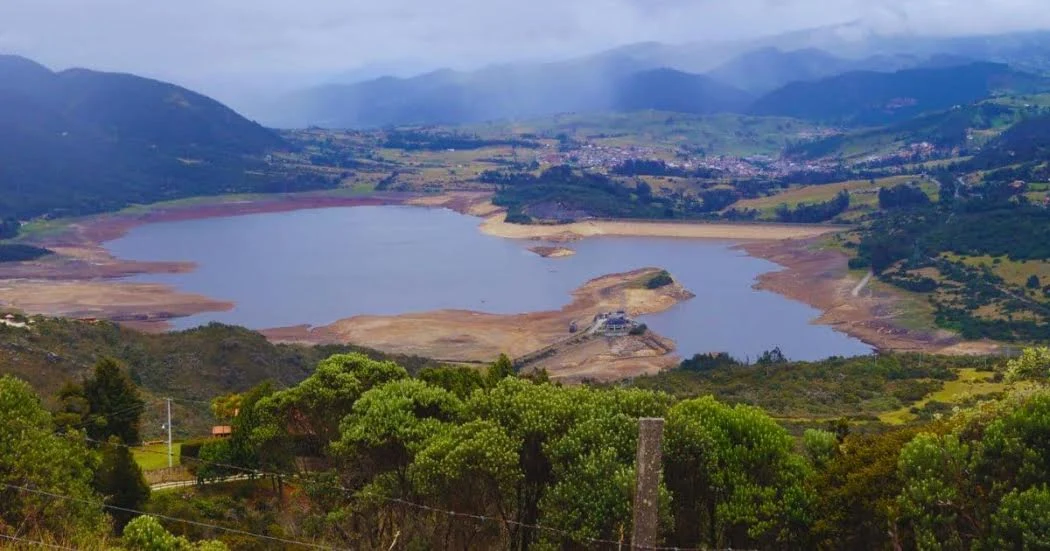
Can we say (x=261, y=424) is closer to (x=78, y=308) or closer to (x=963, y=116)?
(x=78, y=308)

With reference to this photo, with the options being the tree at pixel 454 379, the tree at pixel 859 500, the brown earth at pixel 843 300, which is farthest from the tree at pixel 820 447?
the brown earth at pixel 843 300

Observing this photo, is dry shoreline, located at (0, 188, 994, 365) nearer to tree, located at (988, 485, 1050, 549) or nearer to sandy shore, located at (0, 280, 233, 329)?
sandy shore, located at (0, 280, 233, 329)

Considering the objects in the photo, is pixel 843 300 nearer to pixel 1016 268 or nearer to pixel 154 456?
pixel 1016 268

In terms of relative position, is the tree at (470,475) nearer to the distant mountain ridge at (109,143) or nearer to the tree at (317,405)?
the tree at (317,405)

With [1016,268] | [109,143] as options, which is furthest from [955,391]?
[109,143]

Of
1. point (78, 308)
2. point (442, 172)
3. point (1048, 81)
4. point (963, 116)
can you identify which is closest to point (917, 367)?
point (78, 308)
